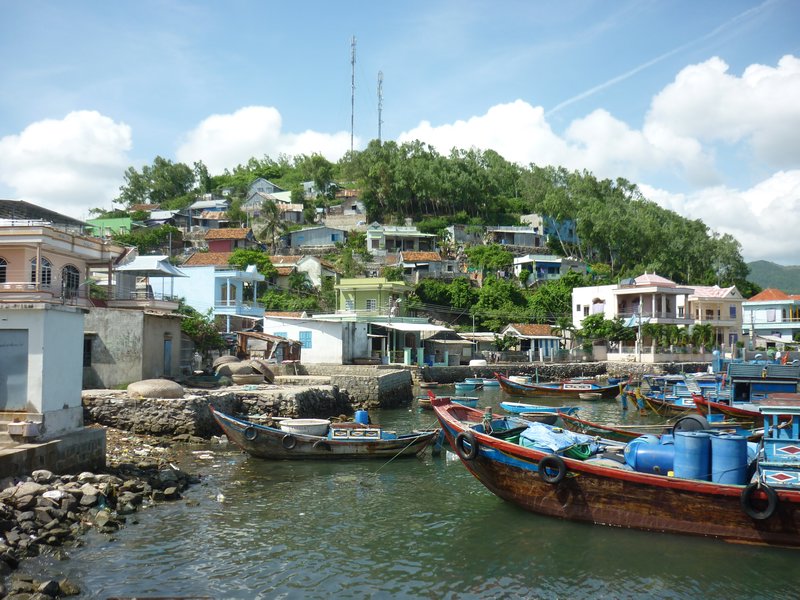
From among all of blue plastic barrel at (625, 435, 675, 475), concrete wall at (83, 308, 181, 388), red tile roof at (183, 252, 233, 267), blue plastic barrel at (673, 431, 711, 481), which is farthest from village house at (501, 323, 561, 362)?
blue plastic barrel at (673, 431, 711, 481)

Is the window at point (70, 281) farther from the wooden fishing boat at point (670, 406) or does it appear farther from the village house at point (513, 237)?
the village house at point (513, 237)

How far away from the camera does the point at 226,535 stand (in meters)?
13.5

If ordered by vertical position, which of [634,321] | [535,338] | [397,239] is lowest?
[535,338]

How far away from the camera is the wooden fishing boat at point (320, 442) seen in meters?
20.4

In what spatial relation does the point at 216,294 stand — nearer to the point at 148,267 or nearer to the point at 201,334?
the point at 201,334

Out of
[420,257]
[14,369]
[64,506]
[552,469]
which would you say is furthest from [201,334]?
[420,257]

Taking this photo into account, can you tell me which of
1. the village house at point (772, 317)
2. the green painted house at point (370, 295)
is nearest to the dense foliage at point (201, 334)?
the green painted house at point (370, 295)

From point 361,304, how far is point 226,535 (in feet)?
123

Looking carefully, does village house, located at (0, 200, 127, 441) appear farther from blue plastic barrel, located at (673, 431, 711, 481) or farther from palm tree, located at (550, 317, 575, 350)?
palm tree, located at (550, 317, 575, 350)

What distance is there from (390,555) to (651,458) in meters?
5.76

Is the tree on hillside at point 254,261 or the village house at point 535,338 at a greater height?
the tree on hillside at point 254,261

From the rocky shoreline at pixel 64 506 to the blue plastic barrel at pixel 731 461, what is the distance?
38.3 feet

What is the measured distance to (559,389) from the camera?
1652 inches

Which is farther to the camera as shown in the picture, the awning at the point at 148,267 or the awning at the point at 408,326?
the awning at the point at 408,326
